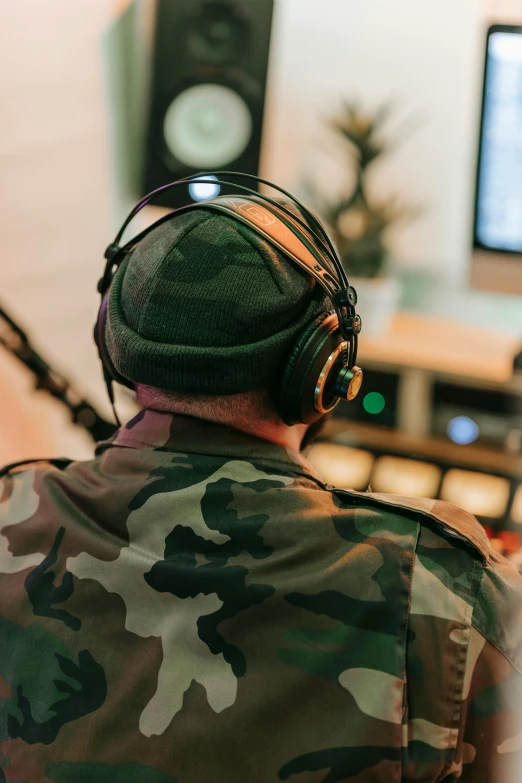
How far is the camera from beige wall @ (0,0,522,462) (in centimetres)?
211

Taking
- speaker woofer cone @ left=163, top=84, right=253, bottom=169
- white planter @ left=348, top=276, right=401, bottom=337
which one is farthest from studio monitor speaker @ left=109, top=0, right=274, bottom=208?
white planter @ left=348, top=276, right=401, bottom=337

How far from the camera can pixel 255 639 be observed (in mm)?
663

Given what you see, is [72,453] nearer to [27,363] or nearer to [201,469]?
[27,363]

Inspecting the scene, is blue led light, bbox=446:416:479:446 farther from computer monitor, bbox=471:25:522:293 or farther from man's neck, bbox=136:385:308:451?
man's neck, bbox=136:385:308:451

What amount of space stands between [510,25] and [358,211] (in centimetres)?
59

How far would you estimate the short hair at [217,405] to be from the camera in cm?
75

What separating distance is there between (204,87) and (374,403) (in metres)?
0.98

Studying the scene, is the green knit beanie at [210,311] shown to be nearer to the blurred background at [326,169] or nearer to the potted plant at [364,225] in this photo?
the blurred background at [326,169]

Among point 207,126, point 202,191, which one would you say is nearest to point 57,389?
point 202,191

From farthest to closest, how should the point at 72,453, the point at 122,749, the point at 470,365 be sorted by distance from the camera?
the point at 72,453 → the point at 470,365 → the point at 122,749

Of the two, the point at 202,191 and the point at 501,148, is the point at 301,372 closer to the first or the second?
the point at 501,148

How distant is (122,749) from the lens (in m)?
0.66

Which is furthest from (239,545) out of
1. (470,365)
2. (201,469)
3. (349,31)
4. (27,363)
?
(349,31)

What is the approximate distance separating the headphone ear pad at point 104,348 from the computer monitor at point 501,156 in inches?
47.8
